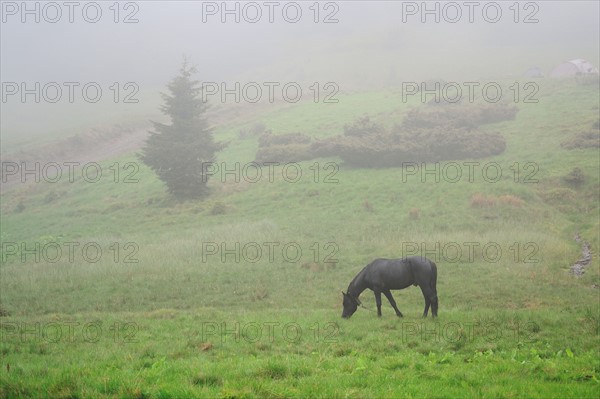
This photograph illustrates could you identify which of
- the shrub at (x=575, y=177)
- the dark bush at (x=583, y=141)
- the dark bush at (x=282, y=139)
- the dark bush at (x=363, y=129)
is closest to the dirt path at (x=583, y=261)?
the shrub at (x=575, y=177)

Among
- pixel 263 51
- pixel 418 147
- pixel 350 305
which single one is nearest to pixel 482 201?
pixel 418 147

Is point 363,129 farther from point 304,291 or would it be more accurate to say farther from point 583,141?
point 304,291

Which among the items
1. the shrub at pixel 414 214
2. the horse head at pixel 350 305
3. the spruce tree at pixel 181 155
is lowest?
the horse head at pixel 350 305

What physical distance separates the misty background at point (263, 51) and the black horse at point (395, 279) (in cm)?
5689

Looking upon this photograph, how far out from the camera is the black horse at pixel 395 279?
1362cm

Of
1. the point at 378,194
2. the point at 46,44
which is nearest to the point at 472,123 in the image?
the point at 378,194

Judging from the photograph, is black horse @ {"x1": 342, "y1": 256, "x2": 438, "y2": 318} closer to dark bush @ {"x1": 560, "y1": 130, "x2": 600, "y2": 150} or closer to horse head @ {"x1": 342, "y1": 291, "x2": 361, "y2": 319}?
horse head @ {"x1": 342, "y1": 291, "x2": 361, "y2": 319}

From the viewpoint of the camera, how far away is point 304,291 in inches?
699

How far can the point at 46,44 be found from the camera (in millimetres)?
139375

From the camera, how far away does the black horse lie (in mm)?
13617

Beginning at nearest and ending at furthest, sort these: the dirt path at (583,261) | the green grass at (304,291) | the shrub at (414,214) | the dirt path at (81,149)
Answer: the green grass at (304,291), the dirt path at (583,261), the shrub at (414,214), the dirt path at (81,149)

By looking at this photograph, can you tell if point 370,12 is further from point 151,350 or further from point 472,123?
point 151,350

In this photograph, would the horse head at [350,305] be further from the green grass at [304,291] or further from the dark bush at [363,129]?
the dark bush at [363,129]

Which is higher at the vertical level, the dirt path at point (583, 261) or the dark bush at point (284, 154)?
the dark bush at point (284, 154)
